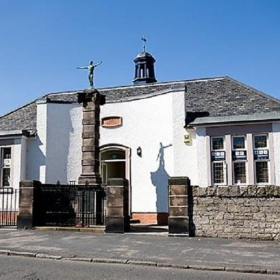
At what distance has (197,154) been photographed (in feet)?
53.2

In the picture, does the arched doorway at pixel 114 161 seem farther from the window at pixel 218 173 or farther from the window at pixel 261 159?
the window at pixel 261 159

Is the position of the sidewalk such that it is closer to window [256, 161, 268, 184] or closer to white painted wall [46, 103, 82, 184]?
window [256, 161, 268, 184]

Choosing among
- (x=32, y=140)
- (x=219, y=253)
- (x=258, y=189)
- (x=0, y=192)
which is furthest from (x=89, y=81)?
(x=219, y=253)

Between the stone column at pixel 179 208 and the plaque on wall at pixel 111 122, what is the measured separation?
22.9ft

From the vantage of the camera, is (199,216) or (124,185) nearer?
(199,216)

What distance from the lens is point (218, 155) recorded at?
16062 mm

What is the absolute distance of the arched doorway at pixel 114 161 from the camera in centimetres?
1830

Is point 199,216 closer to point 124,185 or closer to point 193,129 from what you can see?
point 124,185

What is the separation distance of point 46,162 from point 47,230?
5.61 meters

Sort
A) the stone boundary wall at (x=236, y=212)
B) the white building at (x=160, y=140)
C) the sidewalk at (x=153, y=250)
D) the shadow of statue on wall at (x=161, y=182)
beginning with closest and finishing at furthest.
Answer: the sidewalk at (x=153, y=250), the stone boundary wall at (x=236, y=212), the white building at (x=160, y=140), the shadow of statue on wall at (x=161, y=182)

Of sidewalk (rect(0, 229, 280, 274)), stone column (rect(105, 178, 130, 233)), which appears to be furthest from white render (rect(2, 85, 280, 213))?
sidewalk (rect(0, 229, 280, 274))

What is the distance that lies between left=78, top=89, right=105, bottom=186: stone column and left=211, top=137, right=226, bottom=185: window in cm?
473

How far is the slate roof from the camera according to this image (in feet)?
55.7

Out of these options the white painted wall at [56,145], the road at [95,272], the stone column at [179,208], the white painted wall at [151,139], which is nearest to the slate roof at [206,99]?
the white painted wall at [151,139]
